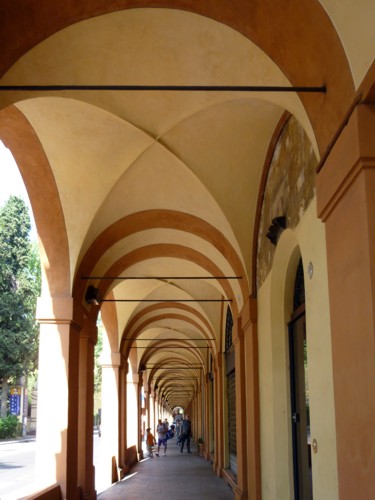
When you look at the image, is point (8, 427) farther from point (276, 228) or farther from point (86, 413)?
point (276, 228)

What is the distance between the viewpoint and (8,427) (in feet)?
134

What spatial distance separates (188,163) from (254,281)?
2.06 m

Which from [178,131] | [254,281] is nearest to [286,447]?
[254,281]

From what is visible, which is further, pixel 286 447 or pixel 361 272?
pixel 286 447

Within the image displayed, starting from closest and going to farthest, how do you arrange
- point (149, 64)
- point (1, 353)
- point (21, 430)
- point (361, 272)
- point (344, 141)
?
point (361, 272) < point (344, 141) < point (149, 64) < point (1, 353) < point (21, 430)

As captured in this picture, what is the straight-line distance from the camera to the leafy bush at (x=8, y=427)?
4025cm

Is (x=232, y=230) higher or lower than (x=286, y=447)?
higher

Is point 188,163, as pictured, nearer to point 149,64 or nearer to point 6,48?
point 149,64

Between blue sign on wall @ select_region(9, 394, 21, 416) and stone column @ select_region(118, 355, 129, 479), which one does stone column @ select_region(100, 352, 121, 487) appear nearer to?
stone column @ select_region(118, 355, 129, 479)

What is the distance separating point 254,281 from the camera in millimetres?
9562

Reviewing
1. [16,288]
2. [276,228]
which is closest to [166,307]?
[276,228]

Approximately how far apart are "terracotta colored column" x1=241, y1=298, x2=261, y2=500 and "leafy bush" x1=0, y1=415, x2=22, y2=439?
3368cm

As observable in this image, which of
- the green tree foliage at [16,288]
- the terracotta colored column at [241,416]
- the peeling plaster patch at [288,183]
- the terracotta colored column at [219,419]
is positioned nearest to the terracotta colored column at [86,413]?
the terracotta colored column at [241,416]

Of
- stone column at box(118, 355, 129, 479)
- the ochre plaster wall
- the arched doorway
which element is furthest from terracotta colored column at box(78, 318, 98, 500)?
stone column at box(118, 355, 129, 479)
